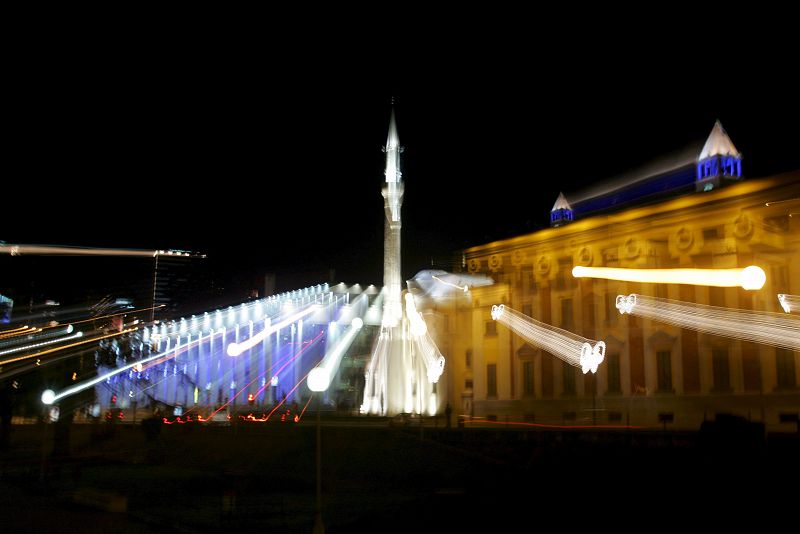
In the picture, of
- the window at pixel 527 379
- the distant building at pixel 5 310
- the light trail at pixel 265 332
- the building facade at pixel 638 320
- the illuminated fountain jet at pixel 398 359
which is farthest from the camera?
the light trail at pixel 265 332

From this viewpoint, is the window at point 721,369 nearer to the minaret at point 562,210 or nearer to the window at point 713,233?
the window at point 713,233

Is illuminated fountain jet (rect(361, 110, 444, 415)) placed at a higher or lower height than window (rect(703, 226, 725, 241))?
lower


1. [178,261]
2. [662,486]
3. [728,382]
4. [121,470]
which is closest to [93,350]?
[121,470]

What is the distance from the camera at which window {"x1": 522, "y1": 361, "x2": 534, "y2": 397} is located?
4414 cm

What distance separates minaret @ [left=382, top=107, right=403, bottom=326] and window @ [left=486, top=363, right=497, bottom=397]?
9708 mm


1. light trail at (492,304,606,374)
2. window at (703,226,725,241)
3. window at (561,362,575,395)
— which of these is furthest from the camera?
window at (561,362,575,395)

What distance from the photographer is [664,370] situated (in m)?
35.9

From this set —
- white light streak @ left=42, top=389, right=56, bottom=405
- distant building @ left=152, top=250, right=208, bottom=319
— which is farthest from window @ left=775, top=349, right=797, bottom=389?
distant building @ left=152, top=250, right=208, bottom=319

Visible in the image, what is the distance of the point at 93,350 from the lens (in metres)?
31.4

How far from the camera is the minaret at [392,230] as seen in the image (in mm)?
56750

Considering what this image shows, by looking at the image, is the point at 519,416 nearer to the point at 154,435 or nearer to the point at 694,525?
the point at 154,435

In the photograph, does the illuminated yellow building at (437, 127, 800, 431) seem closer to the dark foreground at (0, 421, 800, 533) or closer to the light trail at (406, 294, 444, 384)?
the light trail at (406, 294, 444, 384)

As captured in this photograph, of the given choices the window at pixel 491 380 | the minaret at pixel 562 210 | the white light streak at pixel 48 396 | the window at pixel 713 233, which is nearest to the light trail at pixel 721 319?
the window at pixel 713 233

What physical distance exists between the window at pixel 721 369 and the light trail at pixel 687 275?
3.06 metres
